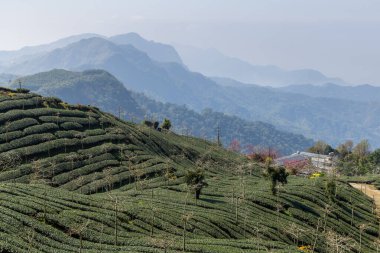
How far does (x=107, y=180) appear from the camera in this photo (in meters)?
90.9

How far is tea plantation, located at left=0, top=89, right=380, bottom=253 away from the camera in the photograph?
50.2 m

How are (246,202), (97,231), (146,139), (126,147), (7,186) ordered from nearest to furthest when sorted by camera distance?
1. (97,231)
2. (7,186)
3. (246,202)
4. (126,147)
5. (146,139)

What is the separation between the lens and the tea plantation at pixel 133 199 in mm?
50197

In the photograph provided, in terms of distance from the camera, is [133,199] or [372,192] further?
[372,192]

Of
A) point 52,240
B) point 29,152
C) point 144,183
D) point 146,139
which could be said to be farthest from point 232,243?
point 146,139

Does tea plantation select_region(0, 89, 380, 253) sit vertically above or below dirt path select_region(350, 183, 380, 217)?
above

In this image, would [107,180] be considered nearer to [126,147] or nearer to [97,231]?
[126,147]

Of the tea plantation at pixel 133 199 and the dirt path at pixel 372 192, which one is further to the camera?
the dirt path at pixel 372 192

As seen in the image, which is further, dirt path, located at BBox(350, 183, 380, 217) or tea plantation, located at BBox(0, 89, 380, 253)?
dirt path, located at BBox(350, 183, 380, 217)

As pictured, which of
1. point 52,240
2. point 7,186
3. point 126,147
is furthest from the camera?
point 126,147

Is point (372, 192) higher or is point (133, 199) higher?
point (133, 199)

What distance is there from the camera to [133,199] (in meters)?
72.1

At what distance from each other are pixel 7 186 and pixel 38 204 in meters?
10.5

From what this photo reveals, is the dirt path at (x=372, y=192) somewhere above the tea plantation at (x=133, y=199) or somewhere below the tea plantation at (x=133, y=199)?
below
